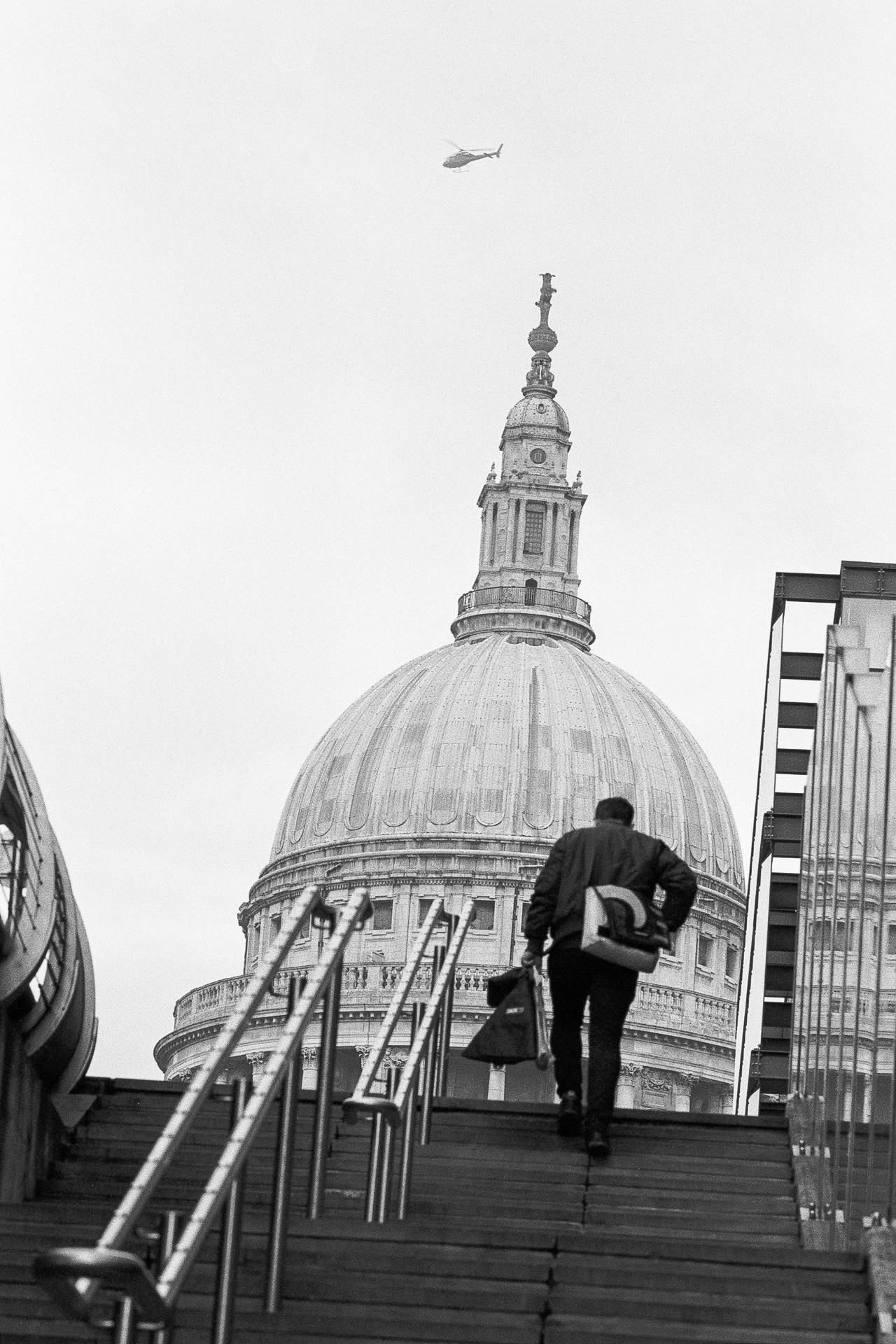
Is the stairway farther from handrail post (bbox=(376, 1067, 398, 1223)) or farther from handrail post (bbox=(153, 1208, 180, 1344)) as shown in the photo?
handrail post (bbox=(153, 1208, 180, 1344))

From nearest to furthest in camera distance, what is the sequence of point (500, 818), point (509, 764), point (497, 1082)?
point (497, 1082), point (500, 818), point (509, 764)

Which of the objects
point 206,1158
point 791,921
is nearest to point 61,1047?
point 206,1158

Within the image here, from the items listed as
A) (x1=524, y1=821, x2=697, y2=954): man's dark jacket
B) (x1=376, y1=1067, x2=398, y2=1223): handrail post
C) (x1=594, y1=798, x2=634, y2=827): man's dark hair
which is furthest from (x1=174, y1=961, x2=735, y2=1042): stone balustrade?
(x1=376, y1=1067, x2=398, y2=1223): handrail post

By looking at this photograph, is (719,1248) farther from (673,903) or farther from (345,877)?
(345,877)

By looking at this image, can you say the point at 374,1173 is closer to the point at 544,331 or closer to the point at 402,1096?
the point at 402,1096

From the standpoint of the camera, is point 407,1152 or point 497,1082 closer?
point 407,1152

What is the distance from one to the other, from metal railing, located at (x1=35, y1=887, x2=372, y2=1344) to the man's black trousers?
1.68m

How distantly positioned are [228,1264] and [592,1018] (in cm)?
473

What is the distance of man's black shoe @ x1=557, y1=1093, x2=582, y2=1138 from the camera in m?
11.6

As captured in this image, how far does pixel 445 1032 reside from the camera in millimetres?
14609

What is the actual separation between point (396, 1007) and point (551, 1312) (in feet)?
8.92

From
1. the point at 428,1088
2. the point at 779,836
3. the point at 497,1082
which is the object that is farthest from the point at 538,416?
the point at 428,1088

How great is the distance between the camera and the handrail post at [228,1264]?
7.34m

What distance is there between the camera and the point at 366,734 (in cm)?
10100
